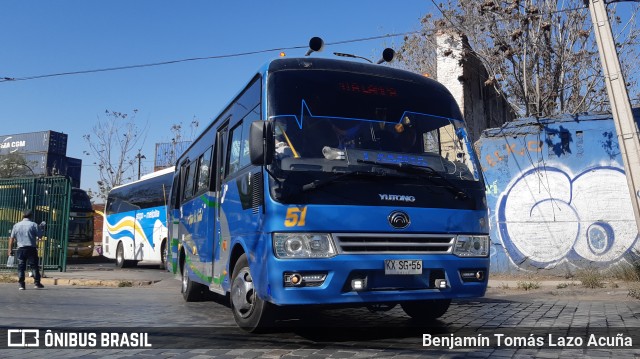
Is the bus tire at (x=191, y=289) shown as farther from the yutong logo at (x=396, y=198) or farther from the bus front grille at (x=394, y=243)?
the yutong logo at (x=396, y=198)

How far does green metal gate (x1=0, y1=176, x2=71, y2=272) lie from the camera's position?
1570 centimetres

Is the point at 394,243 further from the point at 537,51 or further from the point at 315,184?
the point at 537,51

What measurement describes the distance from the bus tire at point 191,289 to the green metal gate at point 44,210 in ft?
23.8

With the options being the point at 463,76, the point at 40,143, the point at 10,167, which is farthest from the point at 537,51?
the point at 40,143

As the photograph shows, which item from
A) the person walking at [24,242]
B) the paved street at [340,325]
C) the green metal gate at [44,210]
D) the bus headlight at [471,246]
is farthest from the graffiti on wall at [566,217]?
the green metal gate at [44,210]

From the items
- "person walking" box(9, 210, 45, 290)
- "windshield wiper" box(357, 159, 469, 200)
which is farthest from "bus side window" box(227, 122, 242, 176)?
"person walking" box(9, 210, 45, 290)

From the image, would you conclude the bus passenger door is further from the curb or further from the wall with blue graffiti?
the wall with blue graffiti

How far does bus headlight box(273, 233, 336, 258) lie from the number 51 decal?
9 centimetres

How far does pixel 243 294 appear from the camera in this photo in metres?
5.88

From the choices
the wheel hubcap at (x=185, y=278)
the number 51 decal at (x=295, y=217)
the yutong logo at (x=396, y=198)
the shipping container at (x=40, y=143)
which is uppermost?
the shipping container at (x=40, y=143)

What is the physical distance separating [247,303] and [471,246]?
247 centimetres

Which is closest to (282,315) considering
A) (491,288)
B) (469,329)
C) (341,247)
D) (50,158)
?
(341,247)

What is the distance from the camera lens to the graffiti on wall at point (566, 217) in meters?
12.2

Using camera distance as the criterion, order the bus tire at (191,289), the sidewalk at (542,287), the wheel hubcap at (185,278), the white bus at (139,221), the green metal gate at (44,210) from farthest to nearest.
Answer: the white bus at (139,221)
the green metal gate at (44,210)
the sidewalk at (542,287)
the wheel hubcap at (185,278)
the bus tire at (191,289)
